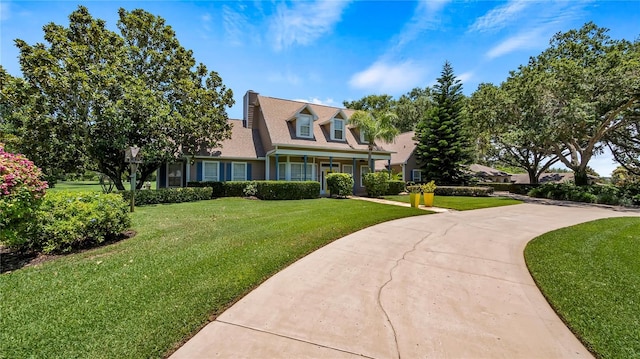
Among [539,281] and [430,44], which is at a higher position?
[430,44]

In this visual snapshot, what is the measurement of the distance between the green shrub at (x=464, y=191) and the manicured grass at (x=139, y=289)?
17.4m

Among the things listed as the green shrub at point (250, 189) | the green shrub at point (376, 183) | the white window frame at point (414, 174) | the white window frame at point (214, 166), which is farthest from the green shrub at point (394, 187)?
the white window frame at point (214, 166)

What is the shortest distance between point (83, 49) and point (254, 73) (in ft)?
27.4

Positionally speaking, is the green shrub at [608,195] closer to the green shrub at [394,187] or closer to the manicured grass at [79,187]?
the green shrub at [394,187]

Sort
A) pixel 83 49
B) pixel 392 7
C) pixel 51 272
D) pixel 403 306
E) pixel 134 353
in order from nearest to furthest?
pixel 134 353, pixel 403 306, pixel 51 272, pixel 392 7, pixel 83 49

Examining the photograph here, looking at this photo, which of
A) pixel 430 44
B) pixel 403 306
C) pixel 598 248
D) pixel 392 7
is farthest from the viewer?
pixel 430 44

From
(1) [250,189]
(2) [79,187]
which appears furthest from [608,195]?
(2) [79,187]

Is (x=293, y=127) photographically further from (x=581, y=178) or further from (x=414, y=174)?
(x=581, y=178)

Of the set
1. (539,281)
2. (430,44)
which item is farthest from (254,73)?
(539,281)

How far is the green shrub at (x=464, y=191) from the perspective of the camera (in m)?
21.1

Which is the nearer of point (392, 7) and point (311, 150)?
point (392, 7)

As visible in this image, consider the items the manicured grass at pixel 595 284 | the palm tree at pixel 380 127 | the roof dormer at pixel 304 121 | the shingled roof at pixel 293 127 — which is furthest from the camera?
the roof dormer at pixel 304 121

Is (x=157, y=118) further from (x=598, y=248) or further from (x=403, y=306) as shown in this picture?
(x=598, y=248)

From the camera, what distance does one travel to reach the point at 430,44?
37.8ft
